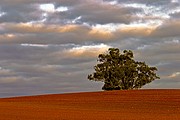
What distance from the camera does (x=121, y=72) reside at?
79250 millimetres

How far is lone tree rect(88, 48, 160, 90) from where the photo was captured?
79875mm

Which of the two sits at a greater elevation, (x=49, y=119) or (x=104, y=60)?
(x=104, y=60)

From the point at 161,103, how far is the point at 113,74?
99.3 ft

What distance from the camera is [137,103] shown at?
5088 cm

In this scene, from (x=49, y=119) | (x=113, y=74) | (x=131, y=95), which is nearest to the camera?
(x=49, y=119)

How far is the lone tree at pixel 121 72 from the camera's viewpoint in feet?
262

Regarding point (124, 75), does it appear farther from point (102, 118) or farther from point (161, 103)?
point (102, 118)

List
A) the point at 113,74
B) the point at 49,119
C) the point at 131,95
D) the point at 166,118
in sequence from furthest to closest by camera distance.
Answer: the point at 113,74
the point at 131,95
the point at 166,118
the point at 49,119

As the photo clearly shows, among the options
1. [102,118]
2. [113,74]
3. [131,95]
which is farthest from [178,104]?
[113,74]

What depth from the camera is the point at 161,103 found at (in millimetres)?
49531

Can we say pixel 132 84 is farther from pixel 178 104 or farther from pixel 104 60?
pixel 178 104

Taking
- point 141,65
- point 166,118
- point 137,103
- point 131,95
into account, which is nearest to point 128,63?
point 141,65

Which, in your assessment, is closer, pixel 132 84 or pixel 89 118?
pixel 89 118

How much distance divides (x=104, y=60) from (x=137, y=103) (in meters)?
31.2
